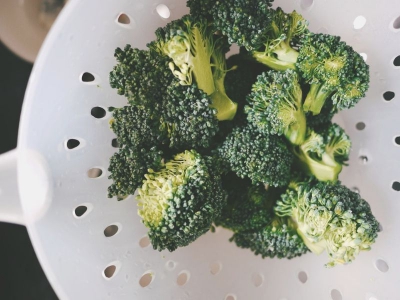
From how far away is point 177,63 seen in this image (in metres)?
0.92

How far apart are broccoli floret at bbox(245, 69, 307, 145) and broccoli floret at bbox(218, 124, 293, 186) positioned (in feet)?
0.09

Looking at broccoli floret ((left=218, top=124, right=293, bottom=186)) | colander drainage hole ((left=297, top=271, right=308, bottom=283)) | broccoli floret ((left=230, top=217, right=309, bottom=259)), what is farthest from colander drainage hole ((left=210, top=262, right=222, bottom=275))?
broccoli floret ((left=218, top=124, right=293, bottom=186))

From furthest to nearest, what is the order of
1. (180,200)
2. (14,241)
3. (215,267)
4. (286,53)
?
(14,241)
(215,267)
(286,53)
(180,200)

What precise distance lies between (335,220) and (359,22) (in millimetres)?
533

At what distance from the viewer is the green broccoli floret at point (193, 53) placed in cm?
91

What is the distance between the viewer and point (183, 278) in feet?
3.73

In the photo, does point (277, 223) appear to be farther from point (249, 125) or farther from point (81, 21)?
point (81, 21)

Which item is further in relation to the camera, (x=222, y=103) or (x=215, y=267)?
(x=215, y=267)

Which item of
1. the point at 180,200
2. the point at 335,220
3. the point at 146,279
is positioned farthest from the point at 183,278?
the point at 335,220

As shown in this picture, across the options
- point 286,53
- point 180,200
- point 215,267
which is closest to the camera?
point 180,200

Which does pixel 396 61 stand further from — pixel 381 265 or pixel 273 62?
pixel 381 265

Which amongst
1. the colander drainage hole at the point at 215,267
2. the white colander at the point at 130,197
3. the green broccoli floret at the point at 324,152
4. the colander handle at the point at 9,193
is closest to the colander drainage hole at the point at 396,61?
the white colander at the point at 130,197

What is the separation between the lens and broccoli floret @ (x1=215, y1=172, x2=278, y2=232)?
1082 millimetres

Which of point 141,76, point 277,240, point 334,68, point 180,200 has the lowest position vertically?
point 277,240
